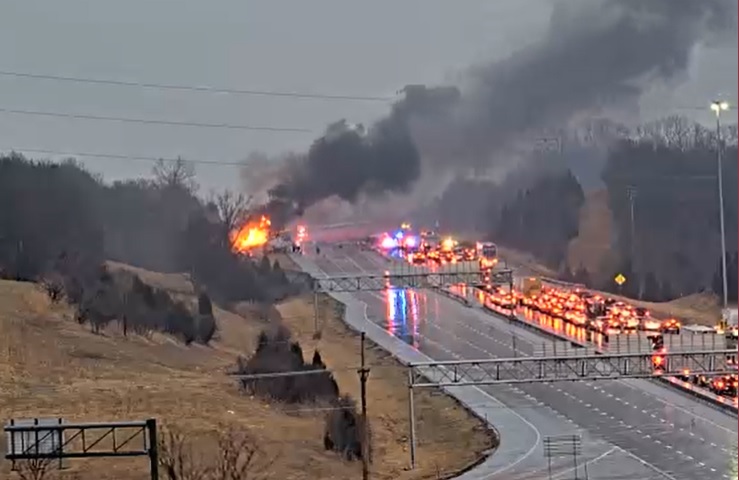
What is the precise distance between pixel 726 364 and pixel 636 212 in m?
27.8

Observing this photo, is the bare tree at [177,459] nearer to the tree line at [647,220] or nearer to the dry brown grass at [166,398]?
the dry brown grass at [166,398]

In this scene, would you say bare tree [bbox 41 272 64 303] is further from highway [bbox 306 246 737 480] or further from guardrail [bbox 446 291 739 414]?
guardrail [bbox 446 291 739 414]

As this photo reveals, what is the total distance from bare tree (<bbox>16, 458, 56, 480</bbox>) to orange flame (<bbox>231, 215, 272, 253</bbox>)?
32433 mm

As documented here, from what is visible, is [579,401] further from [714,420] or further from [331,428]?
[331,428]

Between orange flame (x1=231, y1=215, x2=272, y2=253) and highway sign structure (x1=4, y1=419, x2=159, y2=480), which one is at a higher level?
orange flame (x1=231, y1=215, x2=272, y2=253)

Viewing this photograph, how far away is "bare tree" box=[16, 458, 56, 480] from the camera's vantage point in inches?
710

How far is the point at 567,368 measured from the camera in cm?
3002

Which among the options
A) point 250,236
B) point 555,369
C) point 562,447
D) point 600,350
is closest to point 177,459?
point 562,447

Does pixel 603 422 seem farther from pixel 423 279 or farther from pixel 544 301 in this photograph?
pixel 544 301

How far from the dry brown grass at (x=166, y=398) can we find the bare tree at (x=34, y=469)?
45 centimetres

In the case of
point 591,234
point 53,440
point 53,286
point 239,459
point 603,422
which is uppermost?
point 591,234

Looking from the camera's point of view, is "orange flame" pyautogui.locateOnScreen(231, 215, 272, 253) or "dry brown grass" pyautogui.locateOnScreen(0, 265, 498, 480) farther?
"orange flame" pyautogui.locateOnScreen(231, 215, 272, 253)

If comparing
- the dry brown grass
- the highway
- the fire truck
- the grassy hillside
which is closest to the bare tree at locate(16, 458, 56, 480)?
the dry brown grass

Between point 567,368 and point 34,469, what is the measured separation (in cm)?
1632
